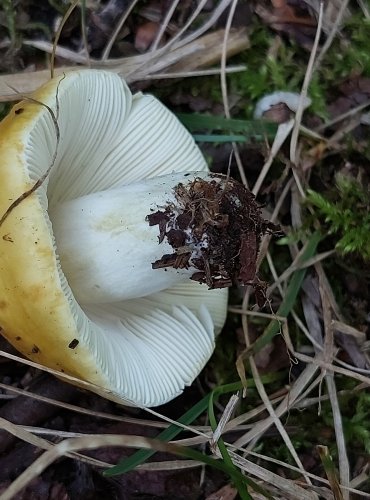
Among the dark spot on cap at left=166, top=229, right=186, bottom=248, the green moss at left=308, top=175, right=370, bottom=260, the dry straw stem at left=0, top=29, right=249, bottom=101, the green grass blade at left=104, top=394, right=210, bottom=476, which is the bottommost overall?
the green grass blade at left=104, top=394, right=210, bottom=476

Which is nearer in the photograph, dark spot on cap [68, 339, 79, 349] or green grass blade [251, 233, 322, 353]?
dark spot on cap [68, 339, 79, 349]

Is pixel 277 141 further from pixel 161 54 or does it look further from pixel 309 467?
pixel 309 467

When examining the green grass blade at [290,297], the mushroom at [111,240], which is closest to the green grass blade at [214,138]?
the mushroom at [111,240]

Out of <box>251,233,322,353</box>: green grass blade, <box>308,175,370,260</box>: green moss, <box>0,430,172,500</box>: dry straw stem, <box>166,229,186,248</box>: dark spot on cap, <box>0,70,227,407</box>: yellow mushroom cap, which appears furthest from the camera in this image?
<box>308,175,370,260</box>: green moss

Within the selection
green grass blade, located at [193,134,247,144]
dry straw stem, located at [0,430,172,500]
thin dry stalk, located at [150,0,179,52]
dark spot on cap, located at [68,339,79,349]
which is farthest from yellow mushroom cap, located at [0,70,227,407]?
thin dry stalk, located at [150,0,179,52]

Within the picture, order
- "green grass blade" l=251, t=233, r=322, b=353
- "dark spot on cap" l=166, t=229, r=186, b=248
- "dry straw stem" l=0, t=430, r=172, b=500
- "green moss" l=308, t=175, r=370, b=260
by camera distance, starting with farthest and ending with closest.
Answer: "green moss" l=308, t=175, r=370, b=260 < "green grass blade" l=251, t=233, r=322, b=353 < "dark spot on cap" l=166, t=229, r=186, b=248 < "dry straw stem" l=0, t=430, r=172, b=500

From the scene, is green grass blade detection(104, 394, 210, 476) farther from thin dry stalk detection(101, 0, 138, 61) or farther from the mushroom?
thin dry stalk detection(101, 0, 138, 61)

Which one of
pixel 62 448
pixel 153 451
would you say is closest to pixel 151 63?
pixel 153 451

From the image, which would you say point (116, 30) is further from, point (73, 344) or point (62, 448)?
point (62, 448)
